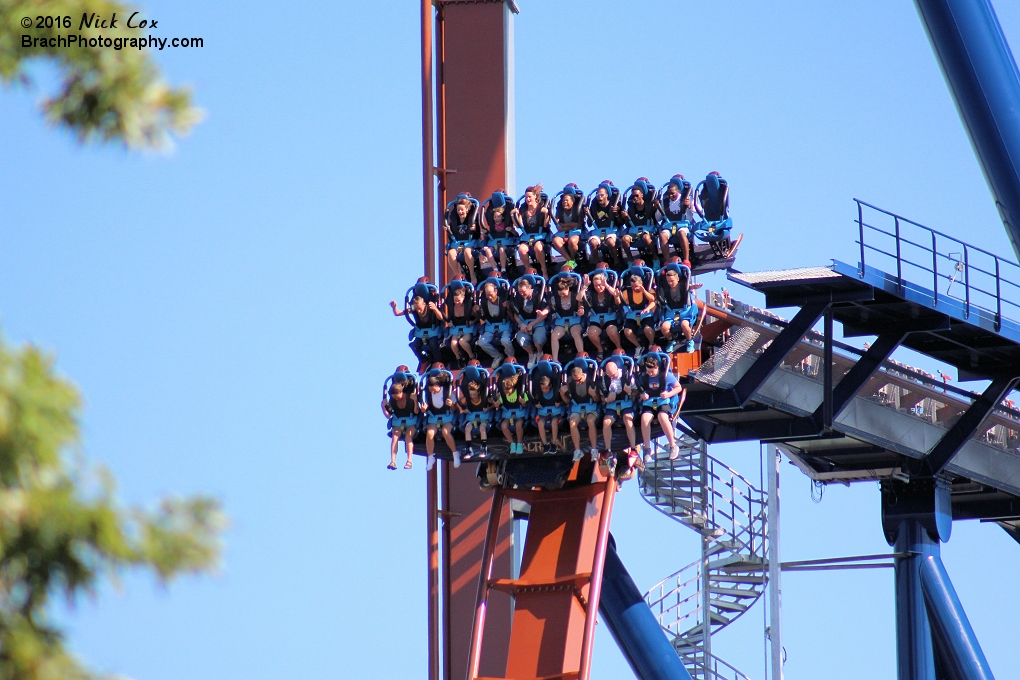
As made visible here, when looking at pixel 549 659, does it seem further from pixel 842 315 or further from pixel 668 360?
pixel 842 315

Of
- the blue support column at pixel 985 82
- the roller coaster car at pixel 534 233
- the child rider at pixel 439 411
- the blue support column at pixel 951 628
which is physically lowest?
the blue support column at pixel 951 628

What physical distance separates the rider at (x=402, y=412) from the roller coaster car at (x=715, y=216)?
322 centimetres

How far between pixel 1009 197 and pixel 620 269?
4496mm

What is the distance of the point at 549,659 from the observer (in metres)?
16.4

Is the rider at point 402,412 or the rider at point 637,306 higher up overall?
the rider at point 637,306

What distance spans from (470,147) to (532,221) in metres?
2.89

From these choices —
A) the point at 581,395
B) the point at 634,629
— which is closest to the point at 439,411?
the point at 581,395

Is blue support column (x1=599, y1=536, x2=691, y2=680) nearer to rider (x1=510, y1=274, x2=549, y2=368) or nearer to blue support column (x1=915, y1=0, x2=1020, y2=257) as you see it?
rider (x1=510, y1=274, x2=549, y2=368)

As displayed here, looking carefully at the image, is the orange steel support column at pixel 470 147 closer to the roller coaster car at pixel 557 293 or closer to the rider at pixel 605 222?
the rider at pixel 605 222

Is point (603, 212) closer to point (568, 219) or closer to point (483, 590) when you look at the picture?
point (568, 219)

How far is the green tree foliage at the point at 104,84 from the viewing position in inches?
142

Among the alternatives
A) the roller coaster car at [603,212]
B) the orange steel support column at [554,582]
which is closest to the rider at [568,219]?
the roller coaster car at [603,212]

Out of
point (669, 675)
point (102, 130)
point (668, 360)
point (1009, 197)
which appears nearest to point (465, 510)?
point (669, 675)

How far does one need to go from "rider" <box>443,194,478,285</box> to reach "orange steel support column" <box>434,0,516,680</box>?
5.48 feet
